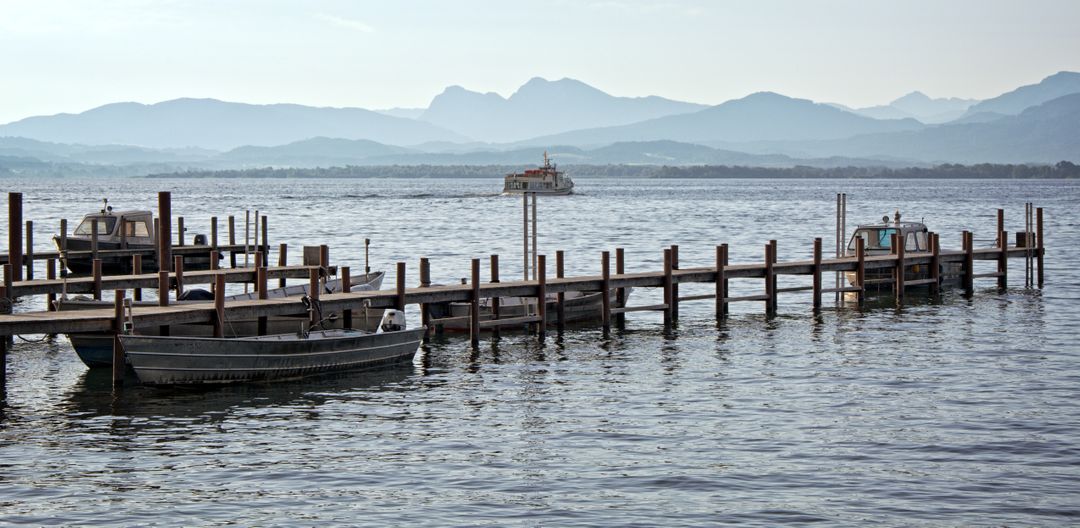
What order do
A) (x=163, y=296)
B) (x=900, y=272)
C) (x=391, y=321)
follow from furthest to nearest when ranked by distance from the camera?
(x=900, y=272)
(x=391, y=321)
(x=163, y=296)

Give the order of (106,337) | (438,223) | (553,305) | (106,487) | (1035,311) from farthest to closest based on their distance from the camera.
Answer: (438,223) → (1035,311) → (553,305) → (106,337) → (106,487)

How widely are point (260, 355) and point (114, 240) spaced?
956 inches

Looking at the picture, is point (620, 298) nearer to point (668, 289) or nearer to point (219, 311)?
point (668, 289)

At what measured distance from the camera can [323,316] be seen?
3097cm

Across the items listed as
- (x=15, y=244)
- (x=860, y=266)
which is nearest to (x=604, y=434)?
(x=860, y=266)

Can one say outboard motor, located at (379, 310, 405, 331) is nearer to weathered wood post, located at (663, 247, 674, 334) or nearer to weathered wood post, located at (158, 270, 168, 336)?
weathered wood post, located at (158, 270, 168, 336)

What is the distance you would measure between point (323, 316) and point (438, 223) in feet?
254

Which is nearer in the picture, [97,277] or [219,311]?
[219,311]

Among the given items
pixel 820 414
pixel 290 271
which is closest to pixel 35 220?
pixel 290 271

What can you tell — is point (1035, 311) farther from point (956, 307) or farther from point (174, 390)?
point (174, 390)

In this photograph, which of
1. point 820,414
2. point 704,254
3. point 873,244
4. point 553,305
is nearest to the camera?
point 820,414

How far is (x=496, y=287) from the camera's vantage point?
33812 mm

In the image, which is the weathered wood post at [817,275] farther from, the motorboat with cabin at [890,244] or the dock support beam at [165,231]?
the dock support beam at [165,231]

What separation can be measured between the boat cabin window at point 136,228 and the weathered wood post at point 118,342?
24387mm
